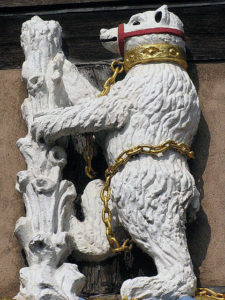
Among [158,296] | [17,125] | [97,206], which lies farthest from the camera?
[17,125]

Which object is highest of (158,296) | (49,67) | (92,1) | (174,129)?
(92,1)

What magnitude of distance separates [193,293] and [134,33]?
0.79 metres

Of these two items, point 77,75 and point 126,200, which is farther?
point 77,75

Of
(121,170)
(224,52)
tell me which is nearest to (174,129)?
(121,170)

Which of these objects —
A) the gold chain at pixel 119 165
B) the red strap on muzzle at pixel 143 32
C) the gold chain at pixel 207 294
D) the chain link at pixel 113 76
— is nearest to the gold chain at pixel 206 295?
the gold chain at pixel 207 294

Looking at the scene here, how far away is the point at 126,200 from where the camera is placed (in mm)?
3270

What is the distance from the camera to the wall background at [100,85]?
11.0 feet

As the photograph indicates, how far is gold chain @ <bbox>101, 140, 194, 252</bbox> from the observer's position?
10.8 feet

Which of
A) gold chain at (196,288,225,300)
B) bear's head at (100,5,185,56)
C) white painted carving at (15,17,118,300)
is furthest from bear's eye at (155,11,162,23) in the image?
gold chain at (196,288,225,300)

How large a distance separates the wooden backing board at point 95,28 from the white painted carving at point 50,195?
13 cm

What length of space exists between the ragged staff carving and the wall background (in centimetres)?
12

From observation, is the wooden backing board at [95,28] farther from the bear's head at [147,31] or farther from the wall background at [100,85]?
the bear's head at [147,31]

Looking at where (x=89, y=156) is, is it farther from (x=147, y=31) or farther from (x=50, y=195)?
(x=147, y=31)

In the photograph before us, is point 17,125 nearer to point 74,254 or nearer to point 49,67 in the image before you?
point 49,67
